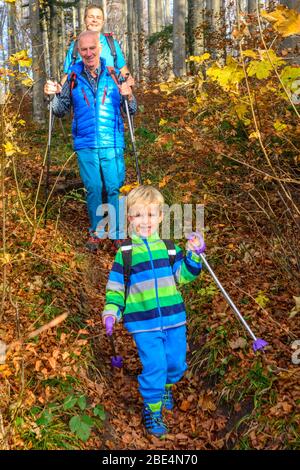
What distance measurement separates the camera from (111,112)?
5.47 m

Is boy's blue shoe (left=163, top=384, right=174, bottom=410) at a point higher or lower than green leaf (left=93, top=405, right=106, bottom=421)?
lower

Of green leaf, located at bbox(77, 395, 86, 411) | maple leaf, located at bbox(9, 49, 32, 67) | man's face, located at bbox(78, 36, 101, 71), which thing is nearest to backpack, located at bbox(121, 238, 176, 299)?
green leaf, located at bbox(77, 395, 86, 411)

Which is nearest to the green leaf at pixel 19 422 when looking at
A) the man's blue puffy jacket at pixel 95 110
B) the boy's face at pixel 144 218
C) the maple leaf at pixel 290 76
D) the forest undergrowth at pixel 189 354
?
the forest undergrowth at pixel 189 354

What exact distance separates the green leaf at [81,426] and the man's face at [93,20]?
4.34 metres

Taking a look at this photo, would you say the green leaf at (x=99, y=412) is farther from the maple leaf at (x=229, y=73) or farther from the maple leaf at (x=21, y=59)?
the maple leaf at (x=21, y=59)

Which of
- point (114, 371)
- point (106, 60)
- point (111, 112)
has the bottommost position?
point (114, 371)

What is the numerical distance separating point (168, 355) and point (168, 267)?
0.71m

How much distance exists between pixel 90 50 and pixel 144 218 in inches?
105

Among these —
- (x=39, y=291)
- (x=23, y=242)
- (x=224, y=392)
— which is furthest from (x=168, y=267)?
(x=23, y=242)

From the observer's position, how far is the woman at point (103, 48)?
5.31 metres

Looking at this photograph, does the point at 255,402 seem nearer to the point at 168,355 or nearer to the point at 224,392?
the point at 224,392

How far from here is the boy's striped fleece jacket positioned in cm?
346

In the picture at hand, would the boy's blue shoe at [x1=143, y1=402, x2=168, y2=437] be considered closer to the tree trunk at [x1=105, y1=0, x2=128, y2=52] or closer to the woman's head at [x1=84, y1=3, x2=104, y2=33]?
the woman's head at [x1=84, y1=3, x2=104, y2=33]

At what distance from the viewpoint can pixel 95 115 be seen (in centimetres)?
538
